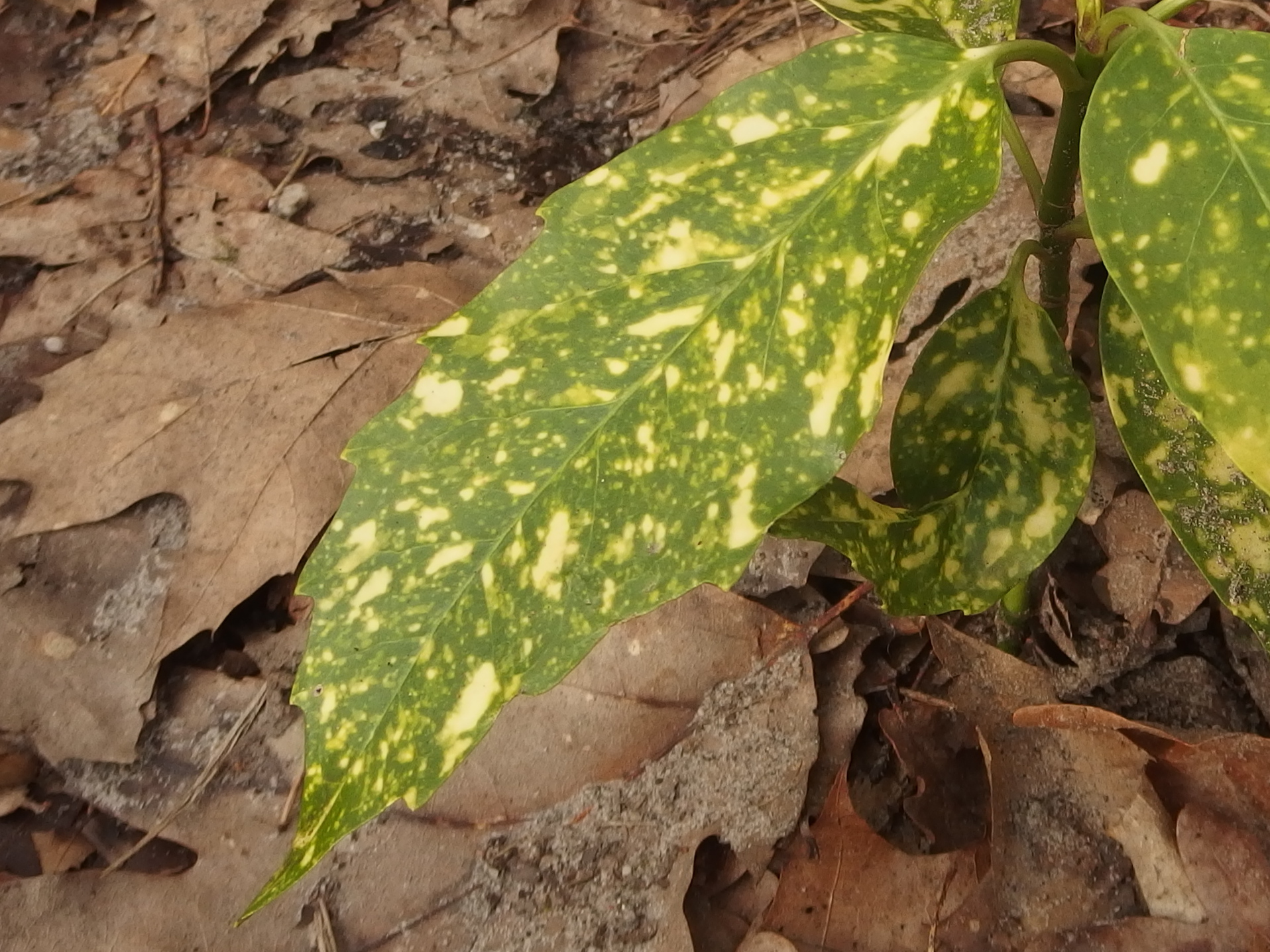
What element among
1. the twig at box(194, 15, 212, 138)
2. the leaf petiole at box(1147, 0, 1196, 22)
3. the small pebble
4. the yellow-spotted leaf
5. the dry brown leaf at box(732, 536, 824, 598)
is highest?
the leaf petiole at box(1147, 0, 1196, 22)

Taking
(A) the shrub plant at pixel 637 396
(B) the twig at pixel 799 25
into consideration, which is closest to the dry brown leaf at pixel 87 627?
(A) the shrub plant at pixel 637 396

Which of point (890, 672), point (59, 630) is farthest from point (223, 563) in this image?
point (890, 672)

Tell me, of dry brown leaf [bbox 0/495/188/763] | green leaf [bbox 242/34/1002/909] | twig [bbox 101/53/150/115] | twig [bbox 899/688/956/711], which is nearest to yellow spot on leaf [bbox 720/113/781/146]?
green leaf [bbox 242/34/1002/909]

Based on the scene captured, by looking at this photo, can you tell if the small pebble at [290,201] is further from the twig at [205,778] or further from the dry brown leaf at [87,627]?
the twig at [205,778]

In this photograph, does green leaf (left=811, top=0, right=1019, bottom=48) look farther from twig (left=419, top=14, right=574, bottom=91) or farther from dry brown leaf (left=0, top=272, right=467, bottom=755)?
twig (left=419, top=14, right=574, bottom=91)

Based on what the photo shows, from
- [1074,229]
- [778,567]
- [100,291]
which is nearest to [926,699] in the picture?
[778,567]

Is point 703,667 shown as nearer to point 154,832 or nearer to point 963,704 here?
point 963,704

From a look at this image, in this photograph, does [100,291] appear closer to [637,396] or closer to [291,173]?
[291,173]
